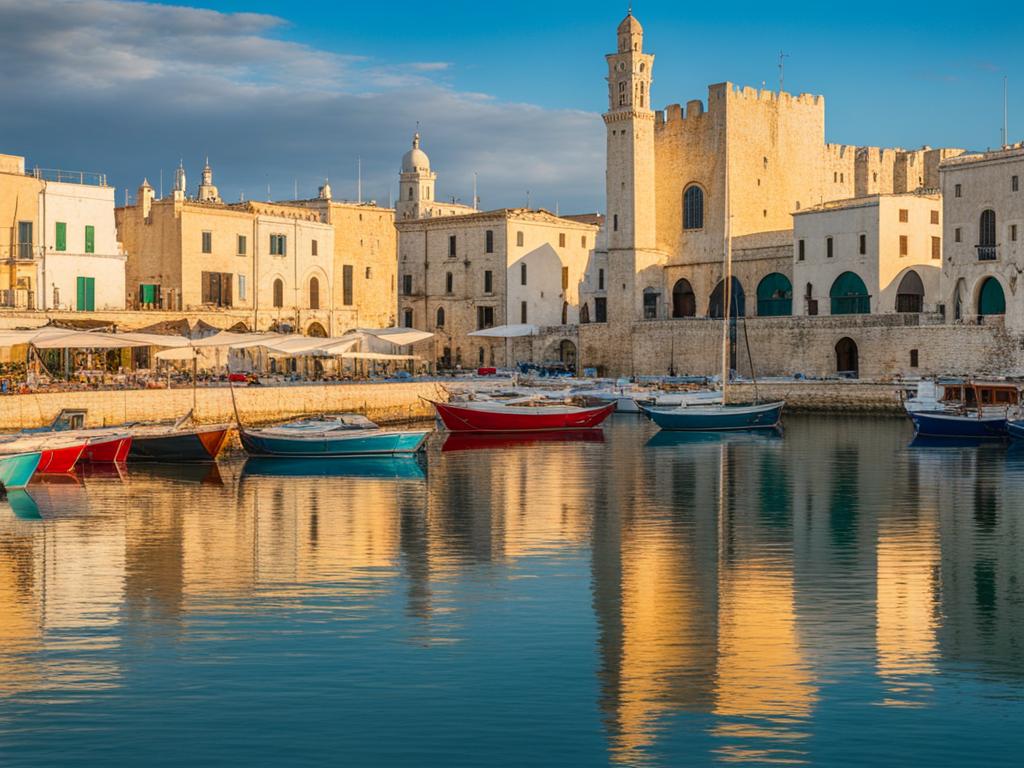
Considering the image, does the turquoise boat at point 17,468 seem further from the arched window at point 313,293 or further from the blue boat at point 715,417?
the arched window at point 313,293

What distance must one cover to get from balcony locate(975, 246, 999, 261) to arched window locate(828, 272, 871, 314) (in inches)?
211

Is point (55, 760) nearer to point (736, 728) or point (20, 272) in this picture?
point (736, 728)

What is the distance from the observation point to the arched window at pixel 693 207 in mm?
61781

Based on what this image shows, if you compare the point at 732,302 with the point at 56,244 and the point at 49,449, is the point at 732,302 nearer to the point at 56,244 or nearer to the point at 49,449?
the point at 56,244

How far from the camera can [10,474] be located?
2519cm

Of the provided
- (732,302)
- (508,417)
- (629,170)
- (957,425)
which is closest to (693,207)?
(629,170)

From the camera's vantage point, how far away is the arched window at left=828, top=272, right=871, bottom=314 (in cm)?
5406

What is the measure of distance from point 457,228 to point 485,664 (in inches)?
2091

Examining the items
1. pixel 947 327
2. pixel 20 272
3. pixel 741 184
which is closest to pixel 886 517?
pixel 947 327

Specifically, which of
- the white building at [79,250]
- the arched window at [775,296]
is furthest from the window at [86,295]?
the arched window at [775,296]

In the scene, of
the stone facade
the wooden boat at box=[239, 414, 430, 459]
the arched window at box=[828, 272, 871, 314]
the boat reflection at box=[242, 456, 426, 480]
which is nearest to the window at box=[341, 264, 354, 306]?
the arched window at box=[828, 272, 871, 314]

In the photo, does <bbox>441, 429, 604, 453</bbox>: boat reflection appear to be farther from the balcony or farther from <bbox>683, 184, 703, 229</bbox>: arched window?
<bbox>683, 184, 703, 229</bbox>: arched window

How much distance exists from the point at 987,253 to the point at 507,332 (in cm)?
2080

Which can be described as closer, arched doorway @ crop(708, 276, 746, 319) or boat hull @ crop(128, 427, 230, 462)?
boat hull @ crop(128, 427, 230, 462)
